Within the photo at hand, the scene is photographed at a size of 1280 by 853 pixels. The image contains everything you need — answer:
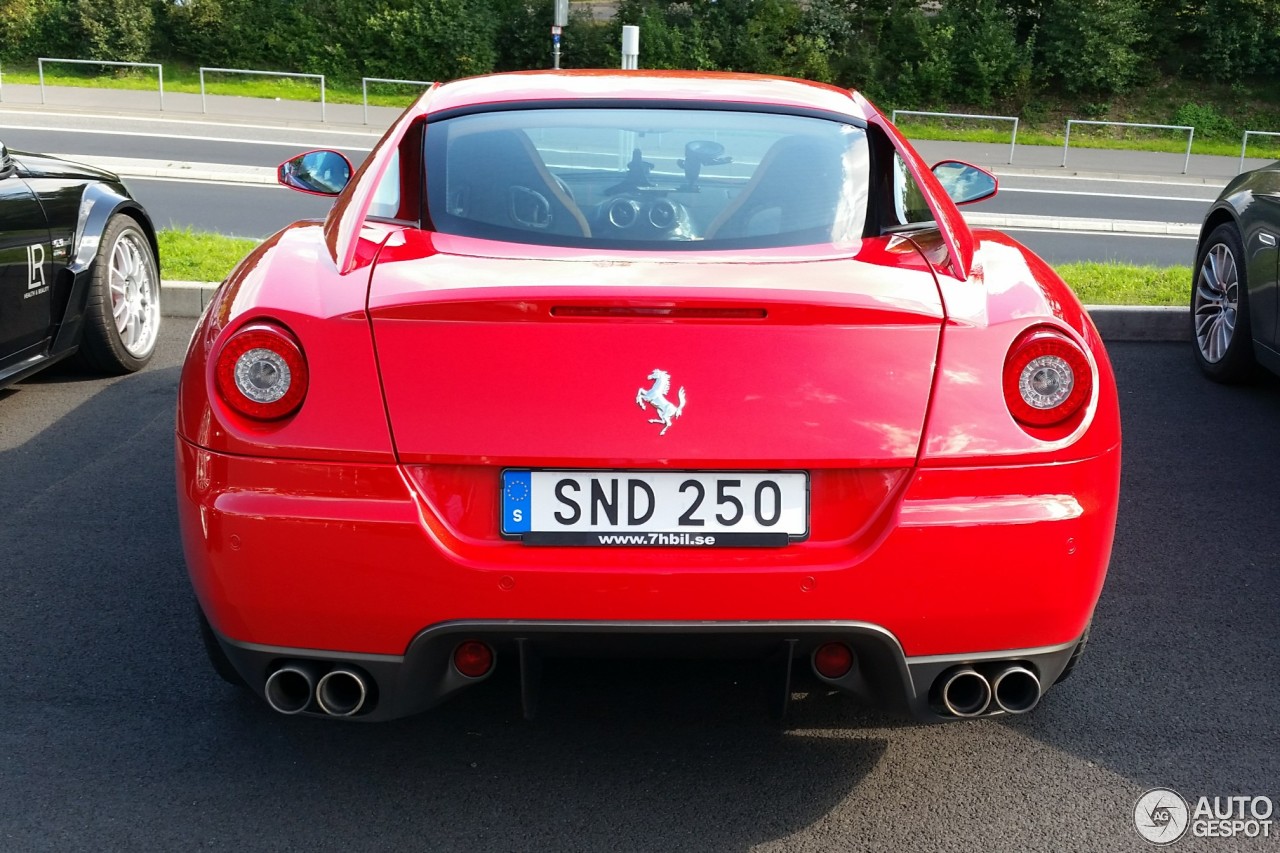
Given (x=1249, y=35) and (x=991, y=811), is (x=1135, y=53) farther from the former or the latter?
(x=991, y=811)

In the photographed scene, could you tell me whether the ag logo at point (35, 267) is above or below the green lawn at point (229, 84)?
below

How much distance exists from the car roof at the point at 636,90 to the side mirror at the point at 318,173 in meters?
0.63

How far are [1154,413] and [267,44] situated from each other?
3404cm

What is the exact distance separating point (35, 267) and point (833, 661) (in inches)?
163

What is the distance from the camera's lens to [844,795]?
295 centimetres

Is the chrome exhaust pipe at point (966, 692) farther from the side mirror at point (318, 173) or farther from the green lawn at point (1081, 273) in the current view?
the green lawn at point (1081, 273)

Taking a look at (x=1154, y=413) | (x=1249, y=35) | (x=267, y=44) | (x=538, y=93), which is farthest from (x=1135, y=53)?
(x=538, y=93)

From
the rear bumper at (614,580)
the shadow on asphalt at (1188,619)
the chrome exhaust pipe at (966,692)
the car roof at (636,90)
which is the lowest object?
the shadow on asphalt at (1188,619)

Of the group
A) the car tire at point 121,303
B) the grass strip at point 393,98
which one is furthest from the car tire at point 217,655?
the grass strip at point 393,98

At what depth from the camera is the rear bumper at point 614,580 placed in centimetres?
250

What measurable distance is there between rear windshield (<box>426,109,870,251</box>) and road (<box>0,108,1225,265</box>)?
8959mm

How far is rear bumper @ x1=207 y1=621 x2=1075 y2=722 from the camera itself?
253cm

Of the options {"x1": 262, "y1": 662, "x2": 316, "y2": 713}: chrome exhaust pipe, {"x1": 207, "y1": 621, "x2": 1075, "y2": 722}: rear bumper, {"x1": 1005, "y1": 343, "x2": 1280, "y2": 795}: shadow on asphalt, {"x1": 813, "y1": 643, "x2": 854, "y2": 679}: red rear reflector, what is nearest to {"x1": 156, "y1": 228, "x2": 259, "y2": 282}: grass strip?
{"x1": 1005, "y1": 343, "x2": 1280, "y2": 795}: shadow on asphalt

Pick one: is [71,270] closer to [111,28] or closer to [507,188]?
[507,188]
